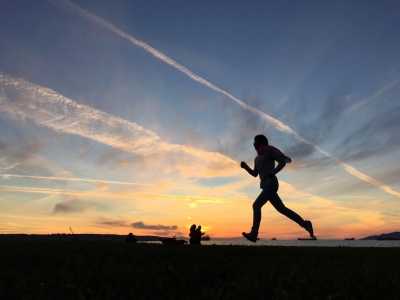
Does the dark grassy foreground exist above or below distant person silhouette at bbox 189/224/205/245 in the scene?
below

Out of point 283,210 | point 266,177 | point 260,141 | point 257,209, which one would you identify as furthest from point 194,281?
point 260,141

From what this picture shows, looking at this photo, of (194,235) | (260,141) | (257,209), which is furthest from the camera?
(194,235)

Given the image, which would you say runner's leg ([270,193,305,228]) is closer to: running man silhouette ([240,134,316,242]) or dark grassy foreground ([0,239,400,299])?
running man silhouette ([240,134,316,242])

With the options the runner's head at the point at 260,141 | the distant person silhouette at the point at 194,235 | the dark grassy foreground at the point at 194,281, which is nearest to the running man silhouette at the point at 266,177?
the runner's head at the point at 260,141

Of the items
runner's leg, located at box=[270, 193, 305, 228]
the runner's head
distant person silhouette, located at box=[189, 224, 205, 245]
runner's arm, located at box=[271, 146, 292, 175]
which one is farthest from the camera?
distant person silhouette, located at box=[189, 224, 205, 245]

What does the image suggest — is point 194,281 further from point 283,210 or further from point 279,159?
point 283,210

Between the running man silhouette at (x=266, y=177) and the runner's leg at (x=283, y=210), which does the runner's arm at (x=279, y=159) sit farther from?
the runner's leg at (x=283, y=210)

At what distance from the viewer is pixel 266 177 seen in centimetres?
1550

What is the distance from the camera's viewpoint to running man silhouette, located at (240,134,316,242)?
15.5 m

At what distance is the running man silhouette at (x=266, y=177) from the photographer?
15461mm

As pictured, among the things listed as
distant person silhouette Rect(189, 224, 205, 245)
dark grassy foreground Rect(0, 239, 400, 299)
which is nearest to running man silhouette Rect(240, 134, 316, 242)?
dark grassy foreground Rect(0, 239, 400, 299)

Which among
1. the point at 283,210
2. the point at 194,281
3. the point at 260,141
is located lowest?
the point at 194,281

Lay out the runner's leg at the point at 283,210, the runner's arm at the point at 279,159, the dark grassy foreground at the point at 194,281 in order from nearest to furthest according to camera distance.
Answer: the dark grassy foreground at the point at 194,281, the runner's arm at the point at 279,159, the runner's leg at the point at 283,210

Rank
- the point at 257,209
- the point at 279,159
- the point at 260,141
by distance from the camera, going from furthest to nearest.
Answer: the point at 260,141, the point at 257,209, the point at 279,159
